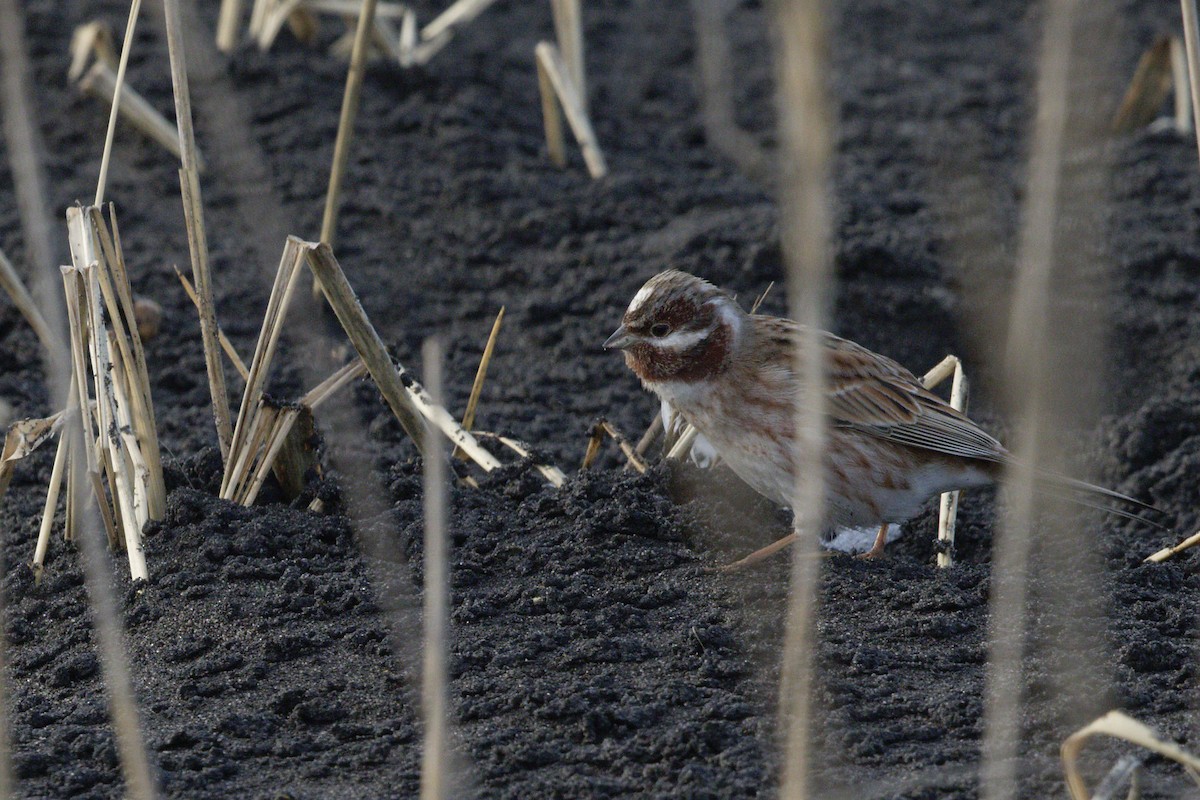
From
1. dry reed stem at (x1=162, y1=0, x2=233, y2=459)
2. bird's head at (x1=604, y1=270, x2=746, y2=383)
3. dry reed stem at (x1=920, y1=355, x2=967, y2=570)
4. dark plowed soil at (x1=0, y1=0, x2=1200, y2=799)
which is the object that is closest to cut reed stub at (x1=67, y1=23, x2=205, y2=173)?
dark plowed soil at (x1=0, y1=0, x2=1200, y2=799)

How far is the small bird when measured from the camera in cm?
472

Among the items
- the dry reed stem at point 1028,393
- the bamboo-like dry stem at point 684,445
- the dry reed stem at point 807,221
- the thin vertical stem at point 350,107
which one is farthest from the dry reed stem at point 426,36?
the dry reed stem at point 807,221

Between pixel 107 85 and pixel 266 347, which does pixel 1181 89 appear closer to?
pixel 266 347

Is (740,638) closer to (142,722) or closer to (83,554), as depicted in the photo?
(142,722)

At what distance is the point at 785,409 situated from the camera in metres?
4.70

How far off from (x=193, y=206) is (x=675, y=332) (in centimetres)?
155

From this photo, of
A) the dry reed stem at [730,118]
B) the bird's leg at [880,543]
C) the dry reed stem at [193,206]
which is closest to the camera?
the dry reed stem at [193,206]

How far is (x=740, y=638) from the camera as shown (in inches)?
156

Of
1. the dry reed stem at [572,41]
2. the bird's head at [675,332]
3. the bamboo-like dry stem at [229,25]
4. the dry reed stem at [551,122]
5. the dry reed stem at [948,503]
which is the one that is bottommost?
the dry reed stem at [948,503]

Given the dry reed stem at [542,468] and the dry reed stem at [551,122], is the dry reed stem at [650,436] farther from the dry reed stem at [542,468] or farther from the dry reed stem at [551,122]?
the dry reed stem at [551,122]

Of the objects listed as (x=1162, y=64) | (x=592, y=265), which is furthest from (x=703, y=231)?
(x=1162, y=64)

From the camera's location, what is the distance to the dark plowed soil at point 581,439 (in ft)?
11.6

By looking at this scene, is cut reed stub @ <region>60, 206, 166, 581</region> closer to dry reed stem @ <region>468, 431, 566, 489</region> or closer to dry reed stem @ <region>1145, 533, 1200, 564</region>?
dry reed stem @ <region>468, 431, 566, 489</region>

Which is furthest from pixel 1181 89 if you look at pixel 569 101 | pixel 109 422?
pixel 109 422
